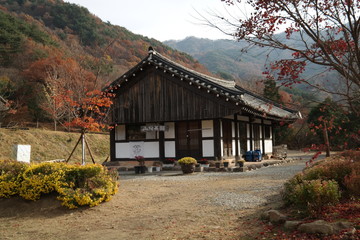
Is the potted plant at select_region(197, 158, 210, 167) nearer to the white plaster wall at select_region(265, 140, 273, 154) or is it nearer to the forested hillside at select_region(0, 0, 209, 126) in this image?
the forested hillside at select_region(0, 0, 209, 126)

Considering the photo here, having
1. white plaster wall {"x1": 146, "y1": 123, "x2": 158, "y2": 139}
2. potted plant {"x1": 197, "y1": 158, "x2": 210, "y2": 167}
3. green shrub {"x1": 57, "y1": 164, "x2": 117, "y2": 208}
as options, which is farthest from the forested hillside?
green shrub {"x1": 57, "y1": 164, "x2": 117, "y2": 208}

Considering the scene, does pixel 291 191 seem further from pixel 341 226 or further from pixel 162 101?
pixel 162 101

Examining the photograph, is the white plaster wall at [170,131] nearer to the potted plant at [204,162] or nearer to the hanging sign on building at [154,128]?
the hanging sign on building at [154,128]

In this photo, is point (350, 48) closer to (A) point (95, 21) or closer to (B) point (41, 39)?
(B) point (41, 39)

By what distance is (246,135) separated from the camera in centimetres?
2141

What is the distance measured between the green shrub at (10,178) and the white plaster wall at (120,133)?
1009 cm

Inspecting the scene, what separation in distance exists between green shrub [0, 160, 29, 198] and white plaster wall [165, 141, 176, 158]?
32.6 ft

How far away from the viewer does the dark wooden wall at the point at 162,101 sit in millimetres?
17766

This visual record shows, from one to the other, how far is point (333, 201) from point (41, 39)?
45301 mm

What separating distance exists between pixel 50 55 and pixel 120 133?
23918 millimetres

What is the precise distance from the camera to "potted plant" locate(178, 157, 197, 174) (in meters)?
15.8

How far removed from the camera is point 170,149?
19359mm

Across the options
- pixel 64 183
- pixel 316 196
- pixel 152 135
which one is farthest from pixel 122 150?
pixel 316 196

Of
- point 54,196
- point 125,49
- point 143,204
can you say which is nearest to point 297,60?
point 143,204
